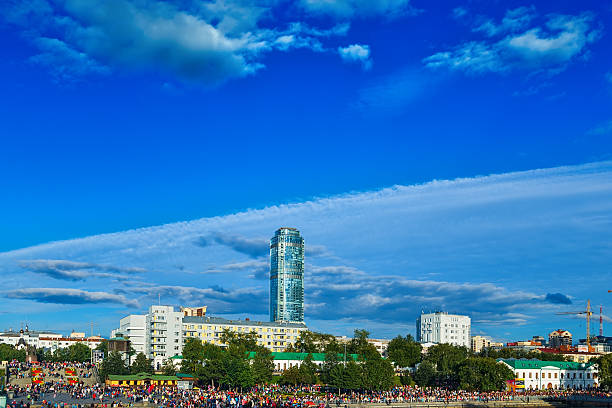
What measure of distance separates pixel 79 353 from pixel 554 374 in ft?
363

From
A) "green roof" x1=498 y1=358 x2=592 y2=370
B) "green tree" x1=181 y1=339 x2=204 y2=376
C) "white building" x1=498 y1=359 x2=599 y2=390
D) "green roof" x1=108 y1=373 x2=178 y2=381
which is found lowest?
"white building" x1=498 y1=359 x2=599 y2=390

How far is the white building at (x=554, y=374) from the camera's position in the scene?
146000mm

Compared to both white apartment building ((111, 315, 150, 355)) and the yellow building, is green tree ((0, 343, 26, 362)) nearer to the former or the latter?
white apartment building ((111, 315, 150, 355))

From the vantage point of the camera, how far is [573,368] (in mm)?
153375

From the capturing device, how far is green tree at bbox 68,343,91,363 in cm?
16475

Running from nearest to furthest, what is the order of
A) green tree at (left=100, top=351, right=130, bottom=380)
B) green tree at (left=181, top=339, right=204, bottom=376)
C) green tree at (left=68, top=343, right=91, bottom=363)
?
green tree at (left=100, top=351, right=130, bottom=380) < green tree at (left=181, top=339, right=204, bottom=376) < green tree at (left=68, top=343, right=91, bottom=363)

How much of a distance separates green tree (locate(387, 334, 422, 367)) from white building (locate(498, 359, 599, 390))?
21.1 meters

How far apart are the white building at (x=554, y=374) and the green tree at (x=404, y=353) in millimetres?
21119

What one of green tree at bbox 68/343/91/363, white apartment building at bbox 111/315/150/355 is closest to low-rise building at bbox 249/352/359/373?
white apartment building at bbox 111/315/150/355

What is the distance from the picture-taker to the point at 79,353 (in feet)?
543

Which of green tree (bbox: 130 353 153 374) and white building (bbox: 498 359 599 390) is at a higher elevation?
green tree (bbox: 130 353 153 374)

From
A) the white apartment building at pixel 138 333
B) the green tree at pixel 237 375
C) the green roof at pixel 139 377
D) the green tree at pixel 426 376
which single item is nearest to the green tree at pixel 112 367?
the green roof at pixel 139 377

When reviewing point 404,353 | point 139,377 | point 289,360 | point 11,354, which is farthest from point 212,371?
point 11,354

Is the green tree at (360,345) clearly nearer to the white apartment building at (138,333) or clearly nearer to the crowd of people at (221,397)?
the crowd of people at (221,397)
